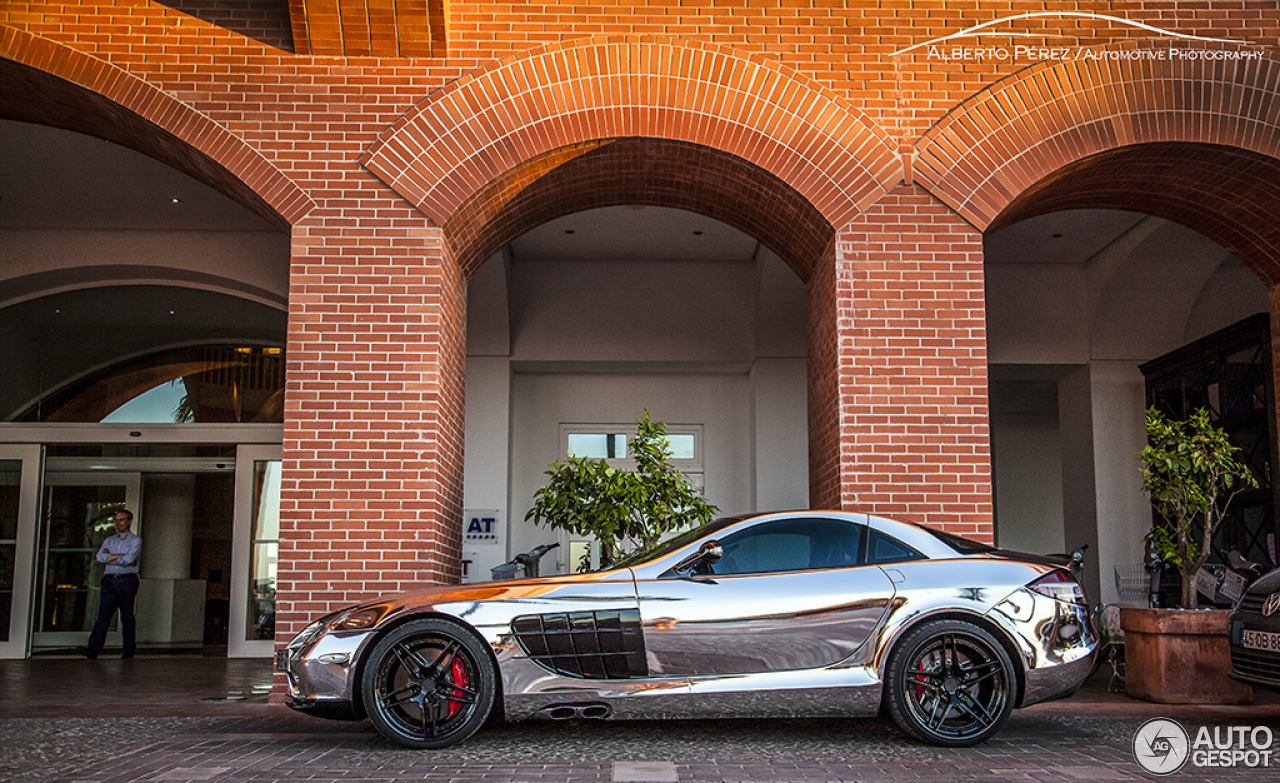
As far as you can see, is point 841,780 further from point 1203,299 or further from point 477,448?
point 1203,299

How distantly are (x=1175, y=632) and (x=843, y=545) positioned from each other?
11.0 ft

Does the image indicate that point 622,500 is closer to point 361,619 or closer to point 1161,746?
point 361,619

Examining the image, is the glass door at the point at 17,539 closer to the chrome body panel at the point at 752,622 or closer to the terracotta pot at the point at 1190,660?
the chrome body panel at the point at 752,622

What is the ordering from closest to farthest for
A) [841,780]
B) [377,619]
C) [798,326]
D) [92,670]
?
1. [841,780]
2. [377,619]
3. [92,670]
4. [798,326]

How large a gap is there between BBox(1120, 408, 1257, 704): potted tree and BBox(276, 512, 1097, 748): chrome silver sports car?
245 centimetres

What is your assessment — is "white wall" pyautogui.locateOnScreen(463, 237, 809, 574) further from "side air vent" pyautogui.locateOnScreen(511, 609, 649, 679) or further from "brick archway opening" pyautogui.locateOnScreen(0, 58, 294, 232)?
"side air vent" pyautogui.locateOnScreen(511, 609, 649, 679)

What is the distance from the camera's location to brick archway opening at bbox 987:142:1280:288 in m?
8.28

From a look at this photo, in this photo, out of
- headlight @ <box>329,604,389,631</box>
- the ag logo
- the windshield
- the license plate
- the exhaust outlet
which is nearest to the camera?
the ag logo

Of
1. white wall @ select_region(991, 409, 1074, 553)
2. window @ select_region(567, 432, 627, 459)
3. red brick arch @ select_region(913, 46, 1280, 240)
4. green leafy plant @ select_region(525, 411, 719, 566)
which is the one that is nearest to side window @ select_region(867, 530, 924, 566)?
green leafy plant @ select_region(525, 411, 719, 566)

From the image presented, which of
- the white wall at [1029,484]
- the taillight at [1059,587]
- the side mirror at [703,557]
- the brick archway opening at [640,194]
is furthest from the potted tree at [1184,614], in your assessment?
the white wall at [1029,484]

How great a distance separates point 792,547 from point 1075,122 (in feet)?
14.3

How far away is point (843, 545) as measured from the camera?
5887mm

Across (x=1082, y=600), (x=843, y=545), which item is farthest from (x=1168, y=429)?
(x=843, y=545)

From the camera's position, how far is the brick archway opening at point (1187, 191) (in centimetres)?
828
